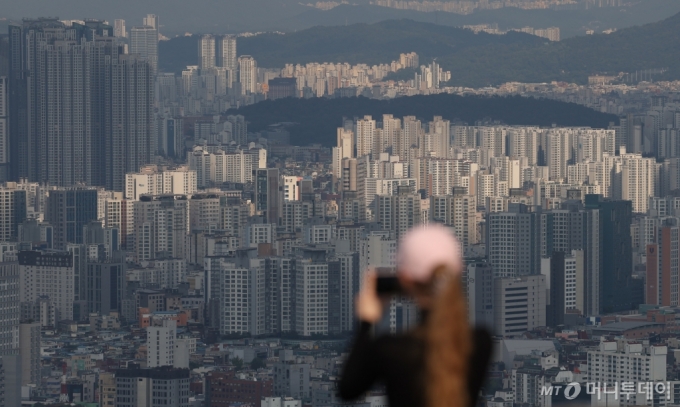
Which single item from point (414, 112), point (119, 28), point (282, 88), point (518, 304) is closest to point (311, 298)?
point (518, 304)

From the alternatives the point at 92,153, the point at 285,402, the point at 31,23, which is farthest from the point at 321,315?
the point at 31,23

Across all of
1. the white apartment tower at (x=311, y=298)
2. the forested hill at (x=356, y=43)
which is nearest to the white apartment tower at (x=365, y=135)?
the forested hill at (x=356, y=43)

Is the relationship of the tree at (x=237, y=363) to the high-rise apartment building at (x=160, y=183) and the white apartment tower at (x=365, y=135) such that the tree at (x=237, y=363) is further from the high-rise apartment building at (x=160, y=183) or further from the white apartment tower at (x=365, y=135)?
the white apartment tower at (x=365, y=135)

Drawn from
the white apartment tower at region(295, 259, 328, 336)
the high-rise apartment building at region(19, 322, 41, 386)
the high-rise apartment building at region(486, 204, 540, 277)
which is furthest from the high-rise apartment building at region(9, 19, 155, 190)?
the high-rise apartment building at region(19, 322, 41, 386)

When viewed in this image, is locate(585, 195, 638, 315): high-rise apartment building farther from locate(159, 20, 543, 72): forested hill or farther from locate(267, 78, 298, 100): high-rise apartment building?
locate(159, 20, 543, 72): forested hill

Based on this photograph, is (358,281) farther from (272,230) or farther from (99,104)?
(99,104)

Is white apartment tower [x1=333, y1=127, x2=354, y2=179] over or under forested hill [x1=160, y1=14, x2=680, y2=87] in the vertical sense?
under
